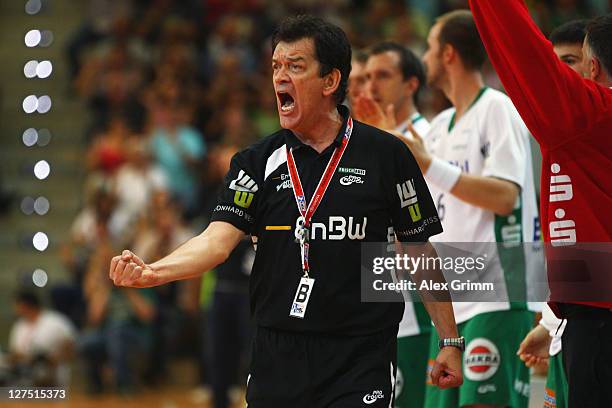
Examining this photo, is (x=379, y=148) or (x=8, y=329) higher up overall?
A: (x=379, y=148)

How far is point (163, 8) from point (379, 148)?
12440 mm

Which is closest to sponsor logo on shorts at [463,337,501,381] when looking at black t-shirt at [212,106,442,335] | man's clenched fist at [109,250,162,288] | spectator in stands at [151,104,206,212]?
black t-shirt at [212,106,442,335]

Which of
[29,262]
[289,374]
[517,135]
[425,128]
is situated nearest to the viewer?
[289,374]

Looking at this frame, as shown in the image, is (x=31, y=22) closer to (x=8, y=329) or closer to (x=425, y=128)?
(x=8, y=329)

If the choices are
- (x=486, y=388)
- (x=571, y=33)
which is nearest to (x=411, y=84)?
(x=571, y=33)

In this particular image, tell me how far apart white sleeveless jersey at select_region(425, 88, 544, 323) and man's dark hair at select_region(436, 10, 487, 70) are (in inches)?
9.0

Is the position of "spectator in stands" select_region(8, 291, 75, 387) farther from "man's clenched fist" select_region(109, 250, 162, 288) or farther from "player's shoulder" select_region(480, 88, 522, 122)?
"man's clenched fist" select_region(109, 250, 162, 288)

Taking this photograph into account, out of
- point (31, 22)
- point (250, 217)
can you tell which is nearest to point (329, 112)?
point (250, 217)

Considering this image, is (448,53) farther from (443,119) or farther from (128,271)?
(128,271)

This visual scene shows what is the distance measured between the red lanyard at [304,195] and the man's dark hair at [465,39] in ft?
6.69

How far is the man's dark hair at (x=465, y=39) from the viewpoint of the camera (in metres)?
6.39

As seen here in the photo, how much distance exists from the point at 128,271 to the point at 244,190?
788mm

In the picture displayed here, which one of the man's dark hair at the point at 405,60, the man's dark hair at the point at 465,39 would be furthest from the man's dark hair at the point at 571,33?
the man's dark hair at the point at 405,60

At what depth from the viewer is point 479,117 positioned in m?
6.20
